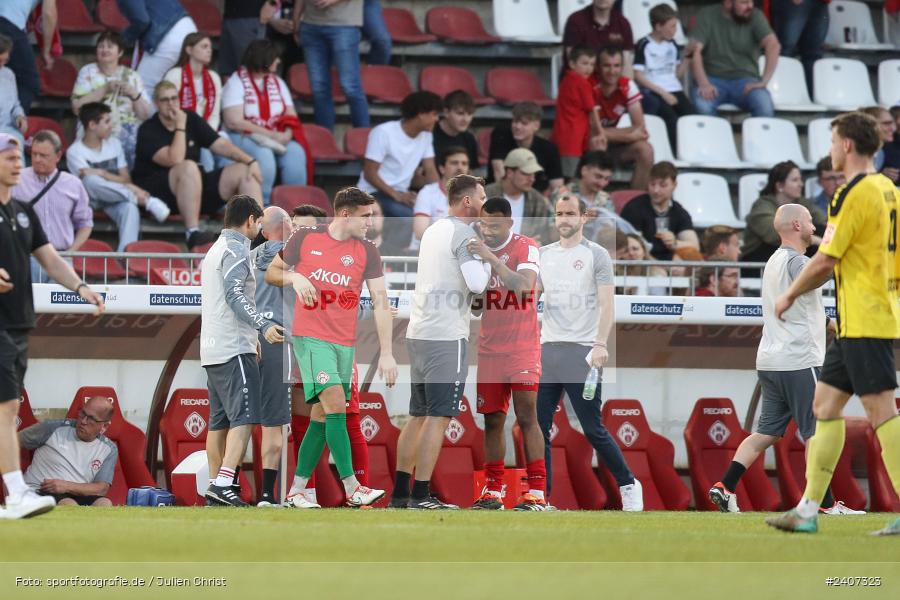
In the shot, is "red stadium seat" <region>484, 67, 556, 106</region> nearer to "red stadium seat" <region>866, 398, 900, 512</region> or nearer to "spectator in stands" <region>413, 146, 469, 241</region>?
"spectator in stands" <region>413, 146, 469, 241</region>

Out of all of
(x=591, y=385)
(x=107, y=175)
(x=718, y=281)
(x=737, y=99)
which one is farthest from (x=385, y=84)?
(x=591, y=385)

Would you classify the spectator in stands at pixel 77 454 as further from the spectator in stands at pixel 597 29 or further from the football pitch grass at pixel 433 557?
the spectator in stands at pixel 597 29

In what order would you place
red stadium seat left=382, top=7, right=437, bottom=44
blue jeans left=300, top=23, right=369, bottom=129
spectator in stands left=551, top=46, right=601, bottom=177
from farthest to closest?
red stadium seat left=382, top=7, right=437, bottom=44 → spectator in stands left=551, top=46, right=601, bottom=177 → blue jeans left=300, top=23, right=369, bottom=129

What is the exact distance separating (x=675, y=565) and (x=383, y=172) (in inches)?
321

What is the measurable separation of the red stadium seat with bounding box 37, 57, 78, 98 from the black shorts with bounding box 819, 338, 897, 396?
30.9ft

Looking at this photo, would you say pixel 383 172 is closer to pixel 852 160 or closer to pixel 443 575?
pixel 852 160

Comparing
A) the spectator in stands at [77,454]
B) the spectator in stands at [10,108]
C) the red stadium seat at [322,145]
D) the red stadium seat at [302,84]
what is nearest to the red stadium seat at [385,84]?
the red stadium seat at [302,84]

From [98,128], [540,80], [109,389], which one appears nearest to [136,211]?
[98,128]

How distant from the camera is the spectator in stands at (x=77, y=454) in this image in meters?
10.1

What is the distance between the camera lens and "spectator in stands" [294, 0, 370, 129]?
46.3ft

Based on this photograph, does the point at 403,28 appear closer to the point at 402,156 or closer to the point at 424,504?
the point at 402,156

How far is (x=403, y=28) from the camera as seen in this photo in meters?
16.0

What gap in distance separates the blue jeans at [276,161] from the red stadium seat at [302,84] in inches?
65.6

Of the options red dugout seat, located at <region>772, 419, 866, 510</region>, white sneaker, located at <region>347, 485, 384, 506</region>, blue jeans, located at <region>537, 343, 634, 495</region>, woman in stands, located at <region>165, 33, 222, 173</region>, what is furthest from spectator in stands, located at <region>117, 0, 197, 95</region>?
red dugout seat, located at <region>772, 419, 866, 510</region>
